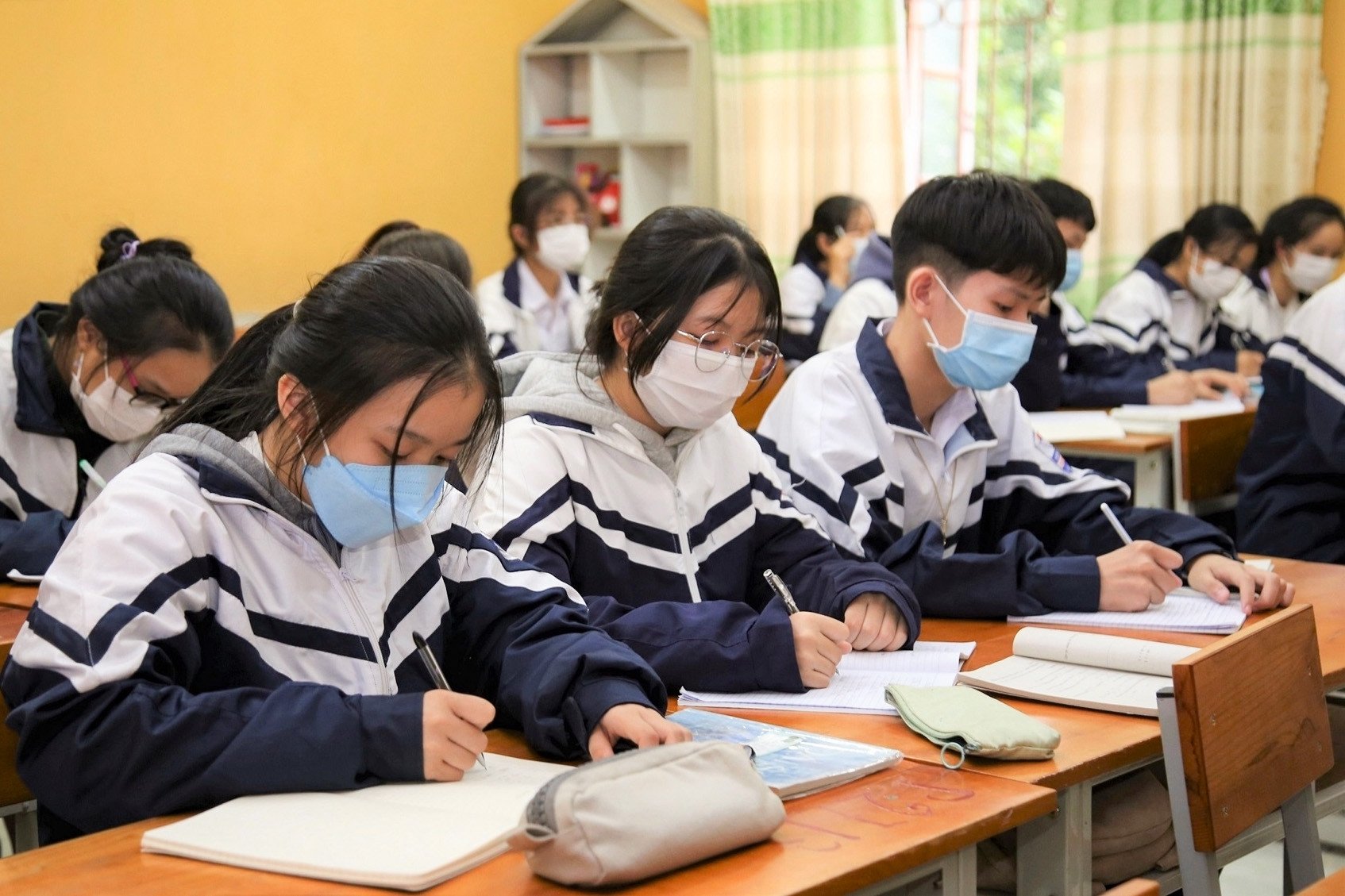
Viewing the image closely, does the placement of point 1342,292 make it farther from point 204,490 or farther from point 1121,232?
point 1121,232

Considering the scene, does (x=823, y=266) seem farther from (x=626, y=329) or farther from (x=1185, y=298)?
(x=626, y=329)

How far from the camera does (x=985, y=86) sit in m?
6.00

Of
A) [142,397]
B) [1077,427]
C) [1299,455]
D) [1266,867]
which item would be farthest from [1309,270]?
[142,397]

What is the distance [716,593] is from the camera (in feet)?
6.50

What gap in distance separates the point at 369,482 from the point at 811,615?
55 centimetres

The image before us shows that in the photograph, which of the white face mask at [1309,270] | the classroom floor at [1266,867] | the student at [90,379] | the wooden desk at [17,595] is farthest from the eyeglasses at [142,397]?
the white face mask at [1309,270]

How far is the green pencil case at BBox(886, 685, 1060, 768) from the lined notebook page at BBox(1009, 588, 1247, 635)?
1.72ft

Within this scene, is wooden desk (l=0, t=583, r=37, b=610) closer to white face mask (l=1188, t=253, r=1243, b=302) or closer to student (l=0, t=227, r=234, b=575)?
student (l=0, t=227, r=234, b=575)

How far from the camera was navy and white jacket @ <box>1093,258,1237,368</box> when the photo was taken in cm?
491

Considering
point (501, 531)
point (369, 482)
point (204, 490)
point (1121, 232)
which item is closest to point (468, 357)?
point (369, 482)

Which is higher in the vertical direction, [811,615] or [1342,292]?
[1342,292]

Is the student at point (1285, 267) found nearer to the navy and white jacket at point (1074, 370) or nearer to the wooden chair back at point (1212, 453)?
the navy and white jacket at point (1074, 370)

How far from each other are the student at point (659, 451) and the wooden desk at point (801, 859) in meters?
0.51

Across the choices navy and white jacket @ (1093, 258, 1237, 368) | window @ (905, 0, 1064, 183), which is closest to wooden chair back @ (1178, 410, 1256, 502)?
navy and white jacket @ (1093, 258, 1237, 368)
